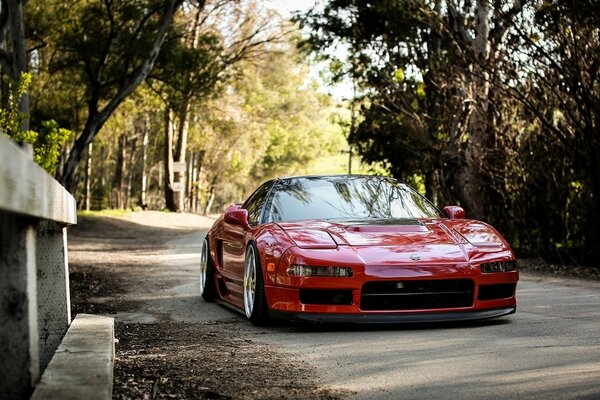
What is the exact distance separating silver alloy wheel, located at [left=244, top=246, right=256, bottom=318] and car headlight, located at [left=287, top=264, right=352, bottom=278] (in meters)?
0.69

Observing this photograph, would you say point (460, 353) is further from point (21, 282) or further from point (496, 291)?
point (21, 282)

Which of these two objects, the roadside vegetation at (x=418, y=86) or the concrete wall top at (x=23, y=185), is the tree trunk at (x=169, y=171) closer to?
the roadside vegetation at (x=418, y=86)

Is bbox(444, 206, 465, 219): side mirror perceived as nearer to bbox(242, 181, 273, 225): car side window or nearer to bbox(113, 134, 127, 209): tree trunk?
bbox(242, 181, 273, 225): car side window

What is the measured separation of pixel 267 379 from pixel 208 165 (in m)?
67.8

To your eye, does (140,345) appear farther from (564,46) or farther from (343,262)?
(564,46)

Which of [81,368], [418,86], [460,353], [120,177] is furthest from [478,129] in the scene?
[120,177]

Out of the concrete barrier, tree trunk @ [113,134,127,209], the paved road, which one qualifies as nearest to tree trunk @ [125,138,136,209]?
tree trunk @ [113,134,127,209]

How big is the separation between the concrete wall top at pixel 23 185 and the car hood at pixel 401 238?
4015mm

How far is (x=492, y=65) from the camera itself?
15711 mm

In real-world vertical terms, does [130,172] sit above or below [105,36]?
below

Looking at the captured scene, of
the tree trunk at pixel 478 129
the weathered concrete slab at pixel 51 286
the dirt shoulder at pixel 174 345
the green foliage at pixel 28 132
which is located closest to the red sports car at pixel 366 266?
the dirt shoulder at pixel 174 345

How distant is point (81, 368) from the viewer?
418 cm

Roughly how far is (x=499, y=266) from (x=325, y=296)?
58.5 inches

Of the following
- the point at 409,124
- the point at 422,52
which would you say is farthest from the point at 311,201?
the point at 422,52
